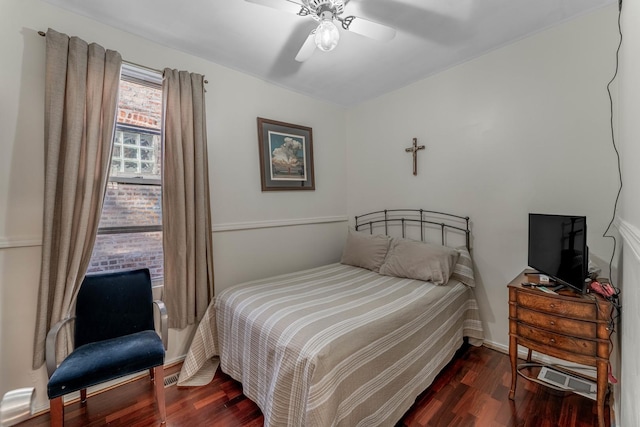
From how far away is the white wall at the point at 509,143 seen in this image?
6.24 ft

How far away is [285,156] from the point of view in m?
2.96

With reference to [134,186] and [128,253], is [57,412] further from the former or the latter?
[134,186]

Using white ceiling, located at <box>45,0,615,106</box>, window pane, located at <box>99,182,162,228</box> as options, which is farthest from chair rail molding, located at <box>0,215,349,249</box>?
white ceiling, located at <box>45,0,615,106</box>

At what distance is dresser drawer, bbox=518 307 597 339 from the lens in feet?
4.95

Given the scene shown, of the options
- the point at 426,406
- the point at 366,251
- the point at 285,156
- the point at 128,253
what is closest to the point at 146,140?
the point at 128,253

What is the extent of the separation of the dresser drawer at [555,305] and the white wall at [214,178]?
6.67 ft

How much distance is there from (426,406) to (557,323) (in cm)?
93

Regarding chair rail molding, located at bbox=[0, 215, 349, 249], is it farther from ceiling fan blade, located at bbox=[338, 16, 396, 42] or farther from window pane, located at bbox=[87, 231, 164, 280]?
ceiling fan blade, located at bbox=[338, 16, 396, 42]

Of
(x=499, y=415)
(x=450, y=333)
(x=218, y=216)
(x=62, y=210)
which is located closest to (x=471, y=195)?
(x=450, y=333)

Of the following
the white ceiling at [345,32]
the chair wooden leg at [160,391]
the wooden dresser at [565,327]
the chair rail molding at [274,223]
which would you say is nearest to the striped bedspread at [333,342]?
the chair wooden leg at [160,391]

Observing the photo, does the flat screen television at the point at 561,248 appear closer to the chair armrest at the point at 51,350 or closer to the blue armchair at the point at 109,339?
the blue armchair at the point at 109,339

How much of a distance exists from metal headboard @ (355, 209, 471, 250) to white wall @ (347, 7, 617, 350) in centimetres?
8

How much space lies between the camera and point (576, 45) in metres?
1.95

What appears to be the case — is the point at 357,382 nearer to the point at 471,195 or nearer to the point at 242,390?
the point at 242,390
